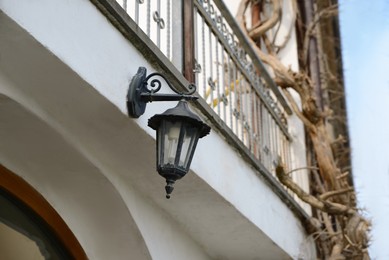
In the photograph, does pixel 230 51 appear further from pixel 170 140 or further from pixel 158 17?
pixel 170 140

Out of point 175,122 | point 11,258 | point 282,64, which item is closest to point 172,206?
point 11,258

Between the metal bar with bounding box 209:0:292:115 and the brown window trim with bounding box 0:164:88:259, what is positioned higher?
the metal bar with bounding box 209:0:292:115

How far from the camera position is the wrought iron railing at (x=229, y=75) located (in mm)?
5012

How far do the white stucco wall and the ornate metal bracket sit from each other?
0.04 metres

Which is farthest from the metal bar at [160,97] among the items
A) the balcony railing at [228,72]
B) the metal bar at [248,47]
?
the metal bar at [248,47]

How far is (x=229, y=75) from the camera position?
5863 mm

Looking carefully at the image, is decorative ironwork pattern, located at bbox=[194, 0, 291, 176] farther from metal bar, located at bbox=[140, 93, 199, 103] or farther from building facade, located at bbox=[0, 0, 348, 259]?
metal bar, located at bbox=[140, 93, 199, 103]

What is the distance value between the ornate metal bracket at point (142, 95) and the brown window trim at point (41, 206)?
87cm

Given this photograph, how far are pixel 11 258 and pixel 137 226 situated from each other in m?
0.91

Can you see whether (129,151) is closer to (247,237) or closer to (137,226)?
(137,226)

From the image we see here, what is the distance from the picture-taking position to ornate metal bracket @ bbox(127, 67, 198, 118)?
4039 mm

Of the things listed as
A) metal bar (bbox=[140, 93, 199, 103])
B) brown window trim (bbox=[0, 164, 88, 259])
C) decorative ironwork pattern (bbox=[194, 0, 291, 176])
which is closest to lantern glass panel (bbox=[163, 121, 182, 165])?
metal bar (bbox=[140, 93, 199, 103])

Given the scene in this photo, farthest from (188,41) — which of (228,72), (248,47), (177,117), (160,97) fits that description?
(248,47)

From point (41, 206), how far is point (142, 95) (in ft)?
3.48
